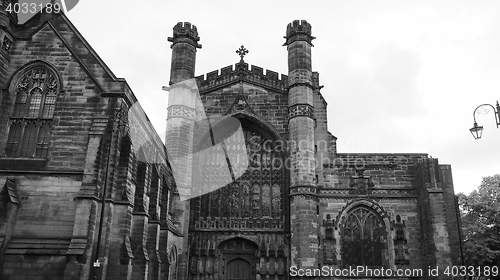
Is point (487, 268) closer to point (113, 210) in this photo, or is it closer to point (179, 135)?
point (179, 135)

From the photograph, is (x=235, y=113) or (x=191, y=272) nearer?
(x=191, y=272)

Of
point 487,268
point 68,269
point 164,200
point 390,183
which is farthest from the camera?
point 487,268

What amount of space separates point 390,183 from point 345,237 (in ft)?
13.2

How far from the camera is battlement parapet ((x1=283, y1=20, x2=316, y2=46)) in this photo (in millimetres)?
27328

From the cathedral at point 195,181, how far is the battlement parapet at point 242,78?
2.8 inches

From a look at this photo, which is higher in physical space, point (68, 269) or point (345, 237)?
point (345, 237)

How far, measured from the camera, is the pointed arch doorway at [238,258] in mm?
24469

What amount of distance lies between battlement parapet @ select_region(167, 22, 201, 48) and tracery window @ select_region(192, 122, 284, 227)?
6604 mm

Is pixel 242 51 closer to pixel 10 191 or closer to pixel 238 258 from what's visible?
pixel 238 258

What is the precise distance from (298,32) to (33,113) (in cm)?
1571

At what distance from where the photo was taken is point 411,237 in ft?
81.0

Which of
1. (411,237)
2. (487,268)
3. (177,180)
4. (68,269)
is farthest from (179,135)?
(487,268)

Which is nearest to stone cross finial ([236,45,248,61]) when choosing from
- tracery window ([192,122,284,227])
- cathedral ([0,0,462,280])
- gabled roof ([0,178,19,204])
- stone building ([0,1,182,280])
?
cathedral ([0,0,462,280])

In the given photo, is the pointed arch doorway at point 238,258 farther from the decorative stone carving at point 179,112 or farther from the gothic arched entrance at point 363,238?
the decorative stone carving at point 179,112
